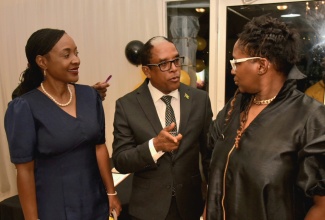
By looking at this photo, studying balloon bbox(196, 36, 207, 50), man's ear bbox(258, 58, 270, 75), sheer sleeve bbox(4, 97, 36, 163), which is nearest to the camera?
man's ear bbox(258, 58, 270, 75)

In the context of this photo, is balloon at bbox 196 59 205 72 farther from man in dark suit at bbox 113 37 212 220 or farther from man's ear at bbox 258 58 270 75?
man's ear at bbox 258 58 270 75

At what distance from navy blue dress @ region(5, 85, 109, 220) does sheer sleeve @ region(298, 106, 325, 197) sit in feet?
3.40

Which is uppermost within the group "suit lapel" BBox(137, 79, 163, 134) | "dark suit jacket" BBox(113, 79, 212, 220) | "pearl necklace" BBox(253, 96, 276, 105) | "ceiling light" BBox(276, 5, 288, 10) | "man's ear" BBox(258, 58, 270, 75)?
"ceiling light" BBox(276, 5, 288, 10)

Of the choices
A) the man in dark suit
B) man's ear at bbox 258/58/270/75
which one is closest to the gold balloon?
the man in dark suit

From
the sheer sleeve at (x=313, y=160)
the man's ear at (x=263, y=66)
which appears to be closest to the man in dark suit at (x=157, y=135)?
the man's ear at (x=263, y=66)

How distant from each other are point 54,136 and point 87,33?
2631 millimetres

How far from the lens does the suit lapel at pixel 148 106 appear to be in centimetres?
170

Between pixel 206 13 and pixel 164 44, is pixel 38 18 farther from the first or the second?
pixel 164 44

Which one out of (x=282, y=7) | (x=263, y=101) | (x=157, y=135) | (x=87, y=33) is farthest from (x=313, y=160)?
(x=87, y=33)

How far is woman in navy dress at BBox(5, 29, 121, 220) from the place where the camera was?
1.53 m

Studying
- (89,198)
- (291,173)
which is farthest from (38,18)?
(291,173)

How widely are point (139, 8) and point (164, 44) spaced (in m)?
2.36

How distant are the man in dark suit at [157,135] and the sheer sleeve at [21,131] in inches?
17.4

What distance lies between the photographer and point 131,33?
13.1 feet
